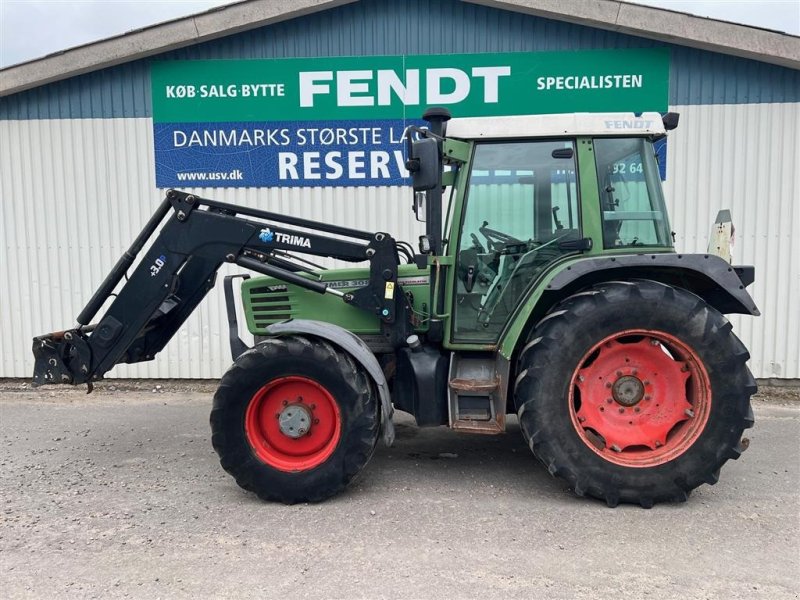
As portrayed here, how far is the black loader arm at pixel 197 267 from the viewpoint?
4066 millimetres

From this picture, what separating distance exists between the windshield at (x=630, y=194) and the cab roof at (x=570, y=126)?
0.08 metres

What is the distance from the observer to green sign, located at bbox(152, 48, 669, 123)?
6434 millimetres

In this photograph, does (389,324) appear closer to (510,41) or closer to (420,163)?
(420,163)

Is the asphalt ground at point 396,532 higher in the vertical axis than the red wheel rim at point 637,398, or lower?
lower

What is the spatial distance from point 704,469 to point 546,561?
126 cm

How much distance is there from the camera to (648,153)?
385 centimetres

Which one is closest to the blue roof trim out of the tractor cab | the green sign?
the green sign

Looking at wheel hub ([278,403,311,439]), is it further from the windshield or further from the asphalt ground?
the windshield

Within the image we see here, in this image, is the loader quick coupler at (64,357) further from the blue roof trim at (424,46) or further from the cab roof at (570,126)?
the blue roof trim at (424,46)

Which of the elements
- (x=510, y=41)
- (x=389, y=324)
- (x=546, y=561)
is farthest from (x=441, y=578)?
(x=510, y=41)

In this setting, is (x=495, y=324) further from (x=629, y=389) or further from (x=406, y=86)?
(x=406, y=86)

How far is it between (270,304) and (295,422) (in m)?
1.02

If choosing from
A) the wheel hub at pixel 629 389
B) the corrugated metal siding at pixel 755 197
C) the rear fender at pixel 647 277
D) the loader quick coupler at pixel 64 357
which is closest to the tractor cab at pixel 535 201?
the rear fender at pixel 647 277

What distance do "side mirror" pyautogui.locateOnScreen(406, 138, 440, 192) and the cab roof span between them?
455 millimetres
